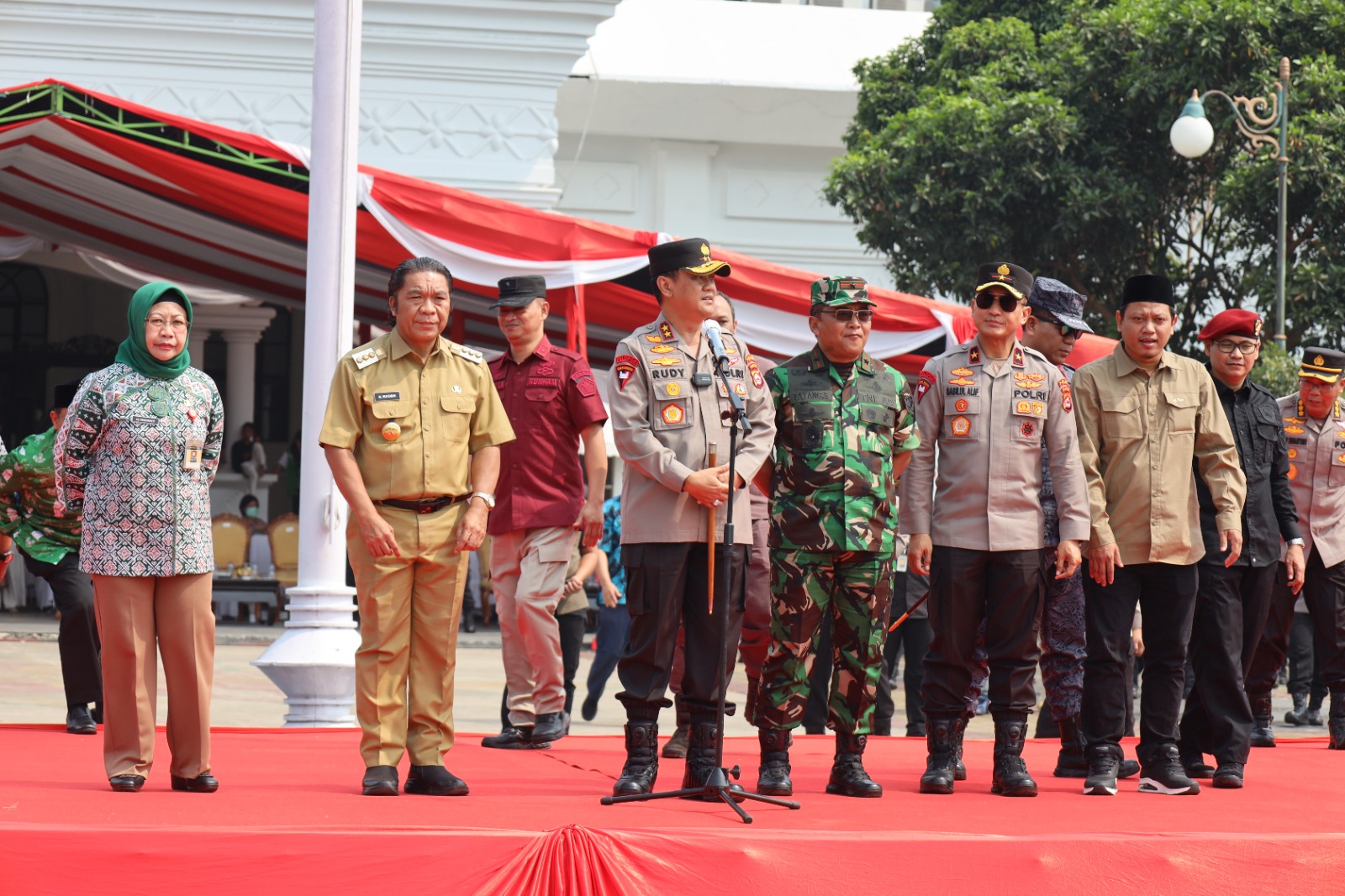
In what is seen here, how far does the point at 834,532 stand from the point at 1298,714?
688 cm

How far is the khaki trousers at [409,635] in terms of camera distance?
507 cm

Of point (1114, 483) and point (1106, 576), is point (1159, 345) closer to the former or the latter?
point (1114, 483)

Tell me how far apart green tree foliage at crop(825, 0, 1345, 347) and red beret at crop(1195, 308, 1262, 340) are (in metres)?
11.5

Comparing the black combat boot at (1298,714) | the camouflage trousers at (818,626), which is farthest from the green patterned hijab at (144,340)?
the black combat boot at (1298,714)

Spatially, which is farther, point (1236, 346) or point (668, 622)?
point (1236, 346)

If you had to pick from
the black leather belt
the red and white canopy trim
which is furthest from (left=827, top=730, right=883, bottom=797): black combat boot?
the red and white canopy trim

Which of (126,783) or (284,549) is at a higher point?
(284,549)

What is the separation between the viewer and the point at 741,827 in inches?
172

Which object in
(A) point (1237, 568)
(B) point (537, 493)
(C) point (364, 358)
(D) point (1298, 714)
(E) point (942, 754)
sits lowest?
(D) point (1298, 714)

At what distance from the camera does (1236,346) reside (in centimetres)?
631

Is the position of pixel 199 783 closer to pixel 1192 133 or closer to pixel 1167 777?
pixel 1167 777

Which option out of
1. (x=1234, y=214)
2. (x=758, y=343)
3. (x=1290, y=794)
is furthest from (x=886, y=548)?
(x=1234, y=214)

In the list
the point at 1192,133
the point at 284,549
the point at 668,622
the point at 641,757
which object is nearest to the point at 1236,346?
the point at 668,622

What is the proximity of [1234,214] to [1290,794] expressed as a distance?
41.6ft
